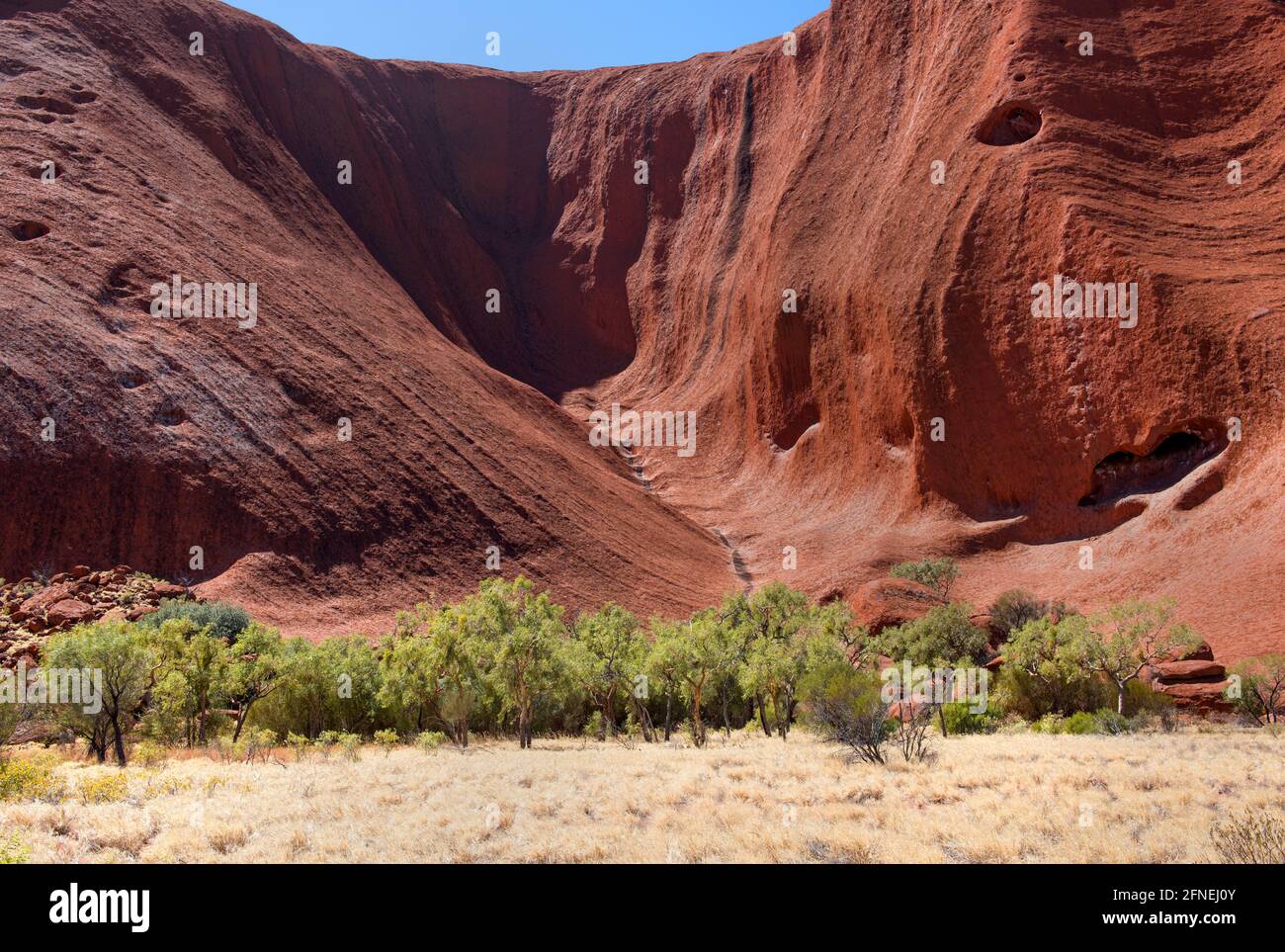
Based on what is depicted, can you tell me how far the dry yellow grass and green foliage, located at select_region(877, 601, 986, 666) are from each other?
13.0m

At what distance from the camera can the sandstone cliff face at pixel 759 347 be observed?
105 ft

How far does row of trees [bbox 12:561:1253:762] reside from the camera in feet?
63.7

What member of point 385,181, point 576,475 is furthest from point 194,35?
point 576,475

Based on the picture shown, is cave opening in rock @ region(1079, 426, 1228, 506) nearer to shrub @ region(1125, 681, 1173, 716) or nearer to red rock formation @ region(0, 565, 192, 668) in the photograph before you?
shrub @ region(1125, 681, 1173, 716)

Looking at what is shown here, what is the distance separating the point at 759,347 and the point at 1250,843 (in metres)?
47.9

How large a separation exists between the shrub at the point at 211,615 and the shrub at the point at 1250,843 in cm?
2327

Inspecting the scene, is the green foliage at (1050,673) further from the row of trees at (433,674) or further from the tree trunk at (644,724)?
the tree trunk at (644,724)

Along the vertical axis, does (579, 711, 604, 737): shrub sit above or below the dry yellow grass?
below

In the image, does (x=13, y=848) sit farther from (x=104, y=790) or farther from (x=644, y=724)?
(x=644, y=724)

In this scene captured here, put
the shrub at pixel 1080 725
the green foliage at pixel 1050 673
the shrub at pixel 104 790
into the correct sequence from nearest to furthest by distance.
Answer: the shrub at pixel 104 790 → the shrub at pixel 1080 725 → the green foliage at pixel 1050 673

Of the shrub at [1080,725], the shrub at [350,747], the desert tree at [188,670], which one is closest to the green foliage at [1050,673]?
the shrub at [1080,725]

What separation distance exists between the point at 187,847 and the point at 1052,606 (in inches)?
1098

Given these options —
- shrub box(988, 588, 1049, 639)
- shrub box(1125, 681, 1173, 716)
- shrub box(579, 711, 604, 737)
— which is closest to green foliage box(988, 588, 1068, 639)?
shrub box(988, 588, 1049, 639)

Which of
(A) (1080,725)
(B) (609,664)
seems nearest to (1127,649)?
(A) (1080,725)
